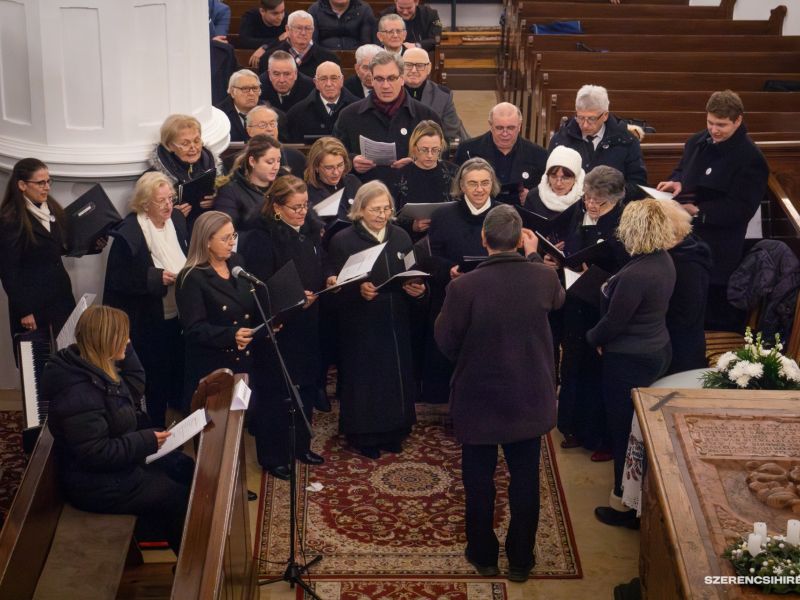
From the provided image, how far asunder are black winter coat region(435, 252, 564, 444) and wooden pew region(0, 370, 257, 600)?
911 millimetres

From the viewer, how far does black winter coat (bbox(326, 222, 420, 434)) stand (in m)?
5.79

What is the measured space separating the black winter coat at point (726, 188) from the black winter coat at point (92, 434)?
11.5 feet

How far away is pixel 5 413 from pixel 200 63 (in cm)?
214

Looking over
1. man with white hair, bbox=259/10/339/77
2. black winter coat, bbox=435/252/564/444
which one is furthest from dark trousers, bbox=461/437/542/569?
man with white hair, bbox=259/10/339/77

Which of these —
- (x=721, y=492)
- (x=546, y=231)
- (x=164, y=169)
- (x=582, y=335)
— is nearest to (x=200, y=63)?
(x=164, y=169)

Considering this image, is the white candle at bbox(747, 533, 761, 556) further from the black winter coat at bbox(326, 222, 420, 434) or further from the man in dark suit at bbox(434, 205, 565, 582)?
the black winter coat at bbox(326, 222, 420, 434)

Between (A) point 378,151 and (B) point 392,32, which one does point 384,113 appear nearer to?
(A) point 378,151

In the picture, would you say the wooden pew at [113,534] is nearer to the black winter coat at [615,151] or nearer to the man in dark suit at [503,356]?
the man in dark suit at [503,356]

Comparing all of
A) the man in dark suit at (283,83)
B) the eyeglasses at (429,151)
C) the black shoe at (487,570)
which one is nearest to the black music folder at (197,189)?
the eyeglasses at (429,151)

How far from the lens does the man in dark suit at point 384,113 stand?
6.82m

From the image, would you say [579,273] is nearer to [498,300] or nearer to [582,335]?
[582,335]

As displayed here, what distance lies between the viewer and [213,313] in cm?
531

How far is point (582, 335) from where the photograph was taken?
5922 mm

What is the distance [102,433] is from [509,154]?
10.3 ft
